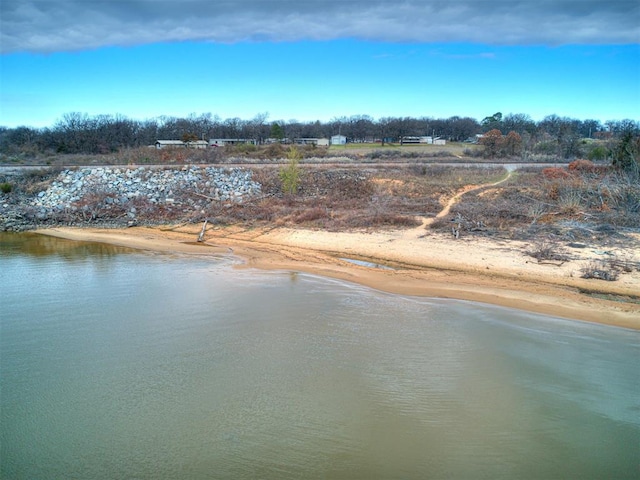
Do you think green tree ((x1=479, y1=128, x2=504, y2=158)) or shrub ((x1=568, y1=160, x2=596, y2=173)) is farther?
green tree ((x1=479, y1=128, x2=504, y2=158))

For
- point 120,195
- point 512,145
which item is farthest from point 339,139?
point 120,195

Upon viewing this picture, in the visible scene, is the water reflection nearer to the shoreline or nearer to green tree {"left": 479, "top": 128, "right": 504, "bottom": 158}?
the shoreline

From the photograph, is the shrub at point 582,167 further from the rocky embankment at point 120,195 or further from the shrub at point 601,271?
the rocky embankment at point 120,195

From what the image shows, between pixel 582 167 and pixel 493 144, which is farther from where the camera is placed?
pixel 493 144

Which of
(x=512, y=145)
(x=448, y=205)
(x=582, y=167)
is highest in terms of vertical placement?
(x=512, y=145)

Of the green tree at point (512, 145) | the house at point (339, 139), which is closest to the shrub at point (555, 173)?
the green tree at point (512, 145)

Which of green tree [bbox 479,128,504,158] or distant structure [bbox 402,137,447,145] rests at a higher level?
distant structure [bbox 402,137,447,145]

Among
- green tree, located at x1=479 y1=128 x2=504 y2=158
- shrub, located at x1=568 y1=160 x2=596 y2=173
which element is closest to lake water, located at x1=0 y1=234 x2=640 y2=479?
shrub, located at x1=568 y1=160 x2=596 y2=173

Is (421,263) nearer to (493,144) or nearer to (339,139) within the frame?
(493,144)
